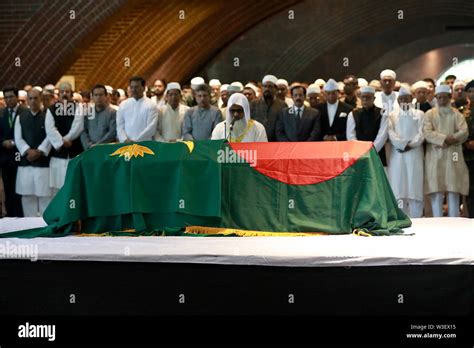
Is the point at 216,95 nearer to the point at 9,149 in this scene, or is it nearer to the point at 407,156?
the point at 9,149

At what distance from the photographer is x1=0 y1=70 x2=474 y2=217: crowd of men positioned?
1058cm

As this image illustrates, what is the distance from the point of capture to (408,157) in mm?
10602

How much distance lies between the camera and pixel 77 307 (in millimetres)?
6559

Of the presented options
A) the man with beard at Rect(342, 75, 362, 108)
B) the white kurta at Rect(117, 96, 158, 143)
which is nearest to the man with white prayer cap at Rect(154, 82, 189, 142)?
the white kurta at Rect(117, 96, 158, 143)

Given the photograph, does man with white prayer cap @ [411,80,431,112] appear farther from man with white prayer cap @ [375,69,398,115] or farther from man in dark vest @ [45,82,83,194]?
man in dark vest @ [45,82,83,194]

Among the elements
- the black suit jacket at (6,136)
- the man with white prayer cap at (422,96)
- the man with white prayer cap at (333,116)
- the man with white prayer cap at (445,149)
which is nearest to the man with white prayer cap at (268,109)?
the man with white prayer cap at (333,116)

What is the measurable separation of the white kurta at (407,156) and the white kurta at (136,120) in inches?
102

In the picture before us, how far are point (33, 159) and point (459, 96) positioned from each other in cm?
503

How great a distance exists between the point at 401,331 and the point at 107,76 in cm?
1327


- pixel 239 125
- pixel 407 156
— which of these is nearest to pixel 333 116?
pixel 407 156

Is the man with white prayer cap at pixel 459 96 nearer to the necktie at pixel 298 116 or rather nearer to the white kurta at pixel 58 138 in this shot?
the necktie at pixel 298 116

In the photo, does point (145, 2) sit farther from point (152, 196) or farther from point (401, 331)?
point (401, 331)

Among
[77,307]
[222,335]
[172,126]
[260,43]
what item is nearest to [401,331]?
[222,335]

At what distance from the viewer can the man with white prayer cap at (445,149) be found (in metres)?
10.6
